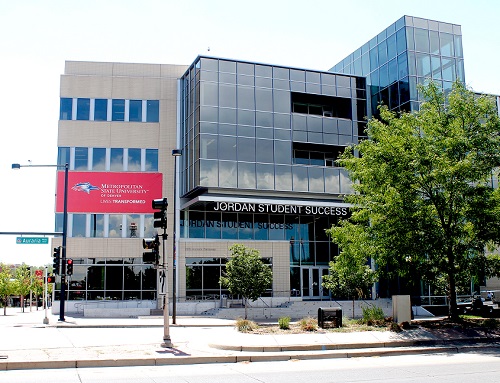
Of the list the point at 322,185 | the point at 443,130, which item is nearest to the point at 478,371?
the point at 443,130

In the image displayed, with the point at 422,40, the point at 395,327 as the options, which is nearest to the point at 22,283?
the point at 422,40

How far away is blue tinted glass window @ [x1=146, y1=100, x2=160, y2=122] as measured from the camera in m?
43.6

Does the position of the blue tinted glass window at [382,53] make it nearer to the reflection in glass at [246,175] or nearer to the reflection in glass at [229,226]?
the reflection in glass at [246,175]

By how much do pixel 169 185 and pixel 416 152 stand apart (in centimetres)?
2485

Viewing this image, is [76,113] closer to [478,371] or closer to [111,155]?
[111,155]

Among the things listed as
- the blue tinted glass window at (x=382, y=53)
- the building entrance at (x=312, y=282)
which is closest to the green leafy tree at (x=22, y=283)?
the building entrance at (x=312, y=282)

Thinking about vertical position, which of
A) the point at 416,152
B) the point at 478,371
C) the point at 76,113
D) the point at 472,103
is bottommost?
the point at 478,371

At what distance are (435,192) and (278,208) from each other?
62.7 ft

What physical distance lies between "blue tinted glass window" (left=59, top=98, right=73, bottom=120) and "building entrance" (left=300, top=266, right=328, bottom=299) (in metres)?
22.1

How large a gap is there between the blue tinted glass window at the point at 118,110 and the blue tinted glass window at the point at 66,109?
3.19m

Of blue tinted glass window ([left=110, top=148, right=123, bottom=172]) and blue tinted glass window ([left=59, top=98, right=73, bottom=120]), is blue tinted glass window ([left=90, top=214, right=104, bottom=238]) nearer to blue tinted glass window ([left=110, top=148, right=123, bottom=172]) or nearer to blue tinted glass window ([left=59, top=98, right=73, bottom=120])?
blue tinted glass window ([left=110, top=148, right=123, bottom=172])

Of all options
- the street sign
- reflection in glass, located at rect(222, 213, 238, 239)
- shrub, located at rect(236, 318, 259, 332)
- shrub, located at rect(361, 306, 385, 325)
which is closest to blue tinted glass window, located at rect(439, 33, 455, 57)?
reflection in glass, located at rect(222, 213, 238, 239)

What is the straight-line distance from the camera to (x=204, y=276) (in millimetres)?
41312

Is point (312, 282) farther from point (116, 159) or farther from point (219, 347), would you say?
point (219, 347)
